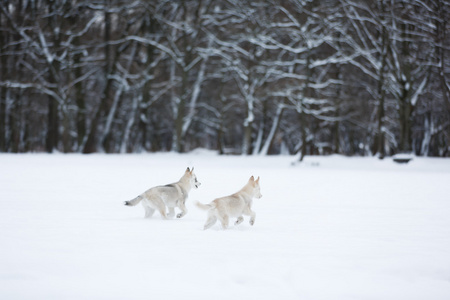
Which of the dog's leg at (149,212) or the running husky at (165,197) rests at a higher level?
the running husky at (165,197)

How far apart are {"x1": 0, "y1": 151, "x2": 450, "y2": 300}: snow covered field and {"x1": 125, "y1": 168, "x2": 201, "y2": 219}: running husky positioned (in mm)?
250

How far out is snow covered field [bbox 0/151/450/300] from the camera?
186 inches

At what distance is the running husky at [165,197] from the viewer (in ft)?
26.4

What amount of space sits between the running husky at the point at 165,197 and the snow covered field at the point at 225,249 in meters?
0.25

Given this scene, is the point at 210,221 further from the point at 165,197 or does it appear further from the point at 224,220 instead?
the point at 165,197

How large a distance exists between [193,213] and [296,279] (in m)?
4.68

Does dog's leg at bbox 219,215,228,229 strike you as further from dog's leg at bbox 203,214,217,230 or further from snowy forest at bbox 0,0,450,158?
snowy forest at bbox 0,0,450,158

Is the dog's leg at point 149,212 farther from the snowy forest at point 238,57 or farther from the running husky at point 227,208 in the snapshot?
the snowy forest at point 238,57

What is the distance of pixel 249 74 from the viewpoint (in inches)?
1134

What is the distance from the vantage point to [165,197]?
26.7 feet

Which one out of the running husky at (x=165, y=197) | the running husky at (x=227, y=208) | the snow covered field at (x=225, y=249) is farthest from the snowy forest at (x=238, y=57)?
the running husky at (x=227, y=208)

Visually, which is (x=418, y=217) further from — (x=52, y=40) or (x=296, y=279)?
(x=52, y=40)

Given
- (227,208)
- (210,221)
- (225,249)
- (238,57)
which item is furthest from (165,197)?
(238,57)

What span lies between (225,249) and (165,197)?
235 cm
